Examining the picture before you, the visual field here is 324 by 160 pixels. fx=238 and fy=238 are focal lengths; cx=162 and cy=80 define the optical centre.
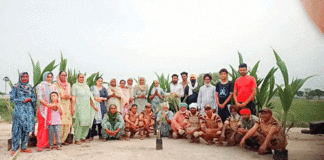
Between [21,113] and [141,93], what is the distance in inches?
114

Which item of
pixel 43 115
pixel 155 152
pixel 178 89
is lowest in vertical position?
pixel 155 152

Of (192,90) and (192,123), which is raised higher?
(192,90)

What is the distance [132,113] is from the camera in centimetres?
559

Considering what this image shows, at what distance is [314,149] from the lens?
408 cm

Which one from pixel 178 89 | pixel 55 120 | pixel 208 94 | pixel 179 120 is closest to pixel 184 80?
pixel 178 89

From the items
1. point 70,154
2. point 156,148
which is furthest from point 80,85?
point 156,148

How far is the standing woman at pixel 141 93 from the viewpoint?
6.18 m

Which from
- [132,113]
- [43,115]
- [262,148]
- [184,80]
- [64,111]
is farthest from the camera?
[184,80]

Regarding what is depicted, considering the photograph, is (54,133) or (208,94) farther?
(208,94)

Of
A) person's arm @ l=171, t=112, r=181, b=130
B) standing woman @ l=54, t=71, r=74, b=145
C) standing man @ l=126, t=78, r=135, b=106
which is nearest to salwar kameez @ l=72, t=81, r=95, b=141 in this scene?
standing woman @ l=54, t=71, r=74, b=145

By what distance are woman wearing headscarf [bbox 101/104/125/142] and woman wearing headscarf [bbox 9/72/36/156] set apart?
150 centimetres

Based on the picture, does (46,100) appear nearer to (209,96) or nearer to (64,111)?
(64,111)

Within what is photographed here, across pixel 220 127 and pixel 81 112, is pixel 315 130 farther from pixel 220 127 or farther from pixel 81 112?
pixel 81 112

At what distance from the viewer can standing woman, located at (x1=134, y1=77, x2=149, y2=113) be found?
618 cm
